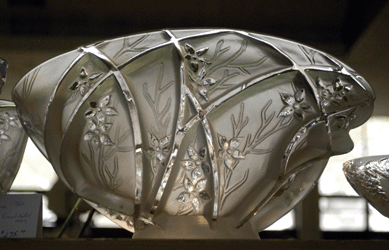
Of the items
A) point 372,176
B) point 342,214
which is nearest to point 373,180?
point 372,176

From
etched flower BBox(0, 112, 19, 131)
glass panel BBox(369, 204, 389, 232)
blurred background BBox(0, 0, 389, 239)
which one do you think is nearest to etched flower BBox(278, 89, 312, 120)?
etched flower BBox(0, 112, 19, 131)

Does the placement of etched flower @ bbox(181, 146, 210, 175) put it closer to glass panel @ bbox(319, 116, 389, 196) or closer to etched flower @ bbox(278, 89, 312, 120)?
etched flower @ bbox(278, 89, 312, 120)

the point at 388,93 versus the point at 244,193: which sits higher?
the point at 244,193

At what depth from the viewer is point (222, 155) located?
0.25m

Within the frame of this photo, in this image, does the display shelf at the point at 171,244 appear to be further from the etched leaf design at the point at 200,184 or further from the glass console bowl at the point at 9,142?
the glass console bowl at the point at 9,142

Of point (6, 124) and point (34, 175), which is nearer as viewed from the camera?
point (6, 124)

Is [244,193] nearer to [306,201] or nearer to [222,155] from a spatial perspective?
[222,155]

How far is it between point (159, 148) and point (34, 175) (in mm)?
1925

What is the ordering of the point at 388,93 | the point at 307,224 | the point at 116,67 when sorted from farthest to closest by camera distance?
the point at 307,224, the point at 388,93, the point at 116,67

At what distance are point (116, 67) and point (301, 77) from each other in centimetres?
11

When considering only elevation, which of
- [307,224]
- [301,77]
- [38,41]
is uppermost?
[301,77]

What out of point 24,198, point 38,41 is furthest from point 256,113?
point 38,41

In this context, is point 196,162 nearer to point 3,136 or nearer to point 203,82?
point 203,82

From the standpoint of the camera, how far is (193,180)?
0.25 m
